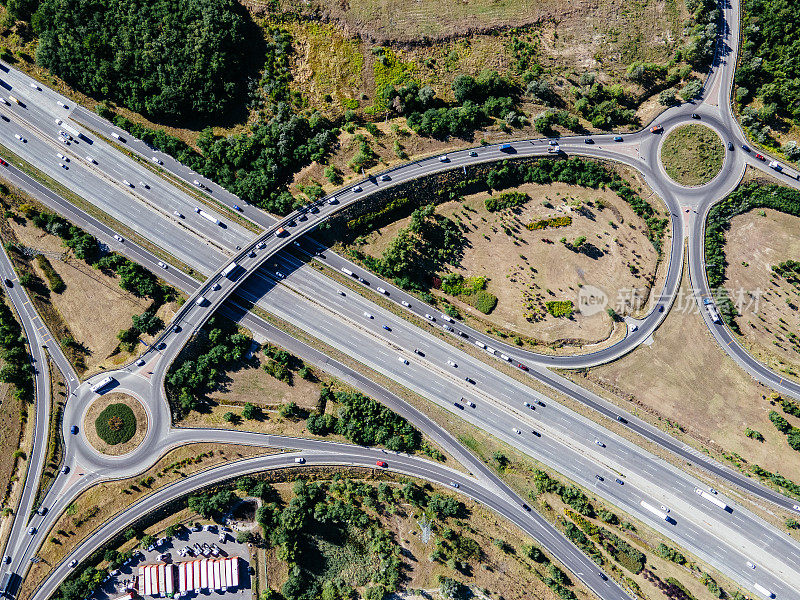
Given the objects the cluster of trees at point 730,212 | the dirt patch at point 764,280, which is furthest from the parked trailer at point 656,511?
the cluster of trees at point 730,212

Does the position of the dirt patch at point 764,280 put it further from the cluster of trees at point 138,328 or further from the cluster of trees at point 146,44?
the cluster of trees at point 138,328

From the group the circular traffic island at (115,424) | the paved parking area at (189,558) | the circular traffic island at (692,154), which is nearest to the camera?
the paved parking area at (189,558)

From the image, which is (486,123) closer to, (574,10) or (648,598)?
(574,10)

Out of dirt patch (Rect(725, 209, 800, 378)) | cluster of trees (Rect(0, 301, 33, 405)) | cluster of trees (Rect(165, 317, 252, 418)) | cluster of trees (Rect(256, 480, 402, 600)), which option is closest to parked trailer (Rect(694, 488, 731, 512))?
dirt patch (Rect(725, 209, 800, 378))

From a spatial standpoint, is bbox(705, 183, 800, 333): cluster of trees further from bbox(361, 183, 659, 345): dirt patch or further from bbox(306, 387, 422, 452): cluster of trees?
bbox(306, 387, 422, 452): cluster of trees

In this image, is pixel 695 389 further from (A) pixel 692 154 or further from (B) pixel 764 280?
(A) pixel 692 154

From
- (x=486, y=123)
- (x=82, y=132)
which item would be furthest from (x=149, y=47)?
(x=486, y=123)
